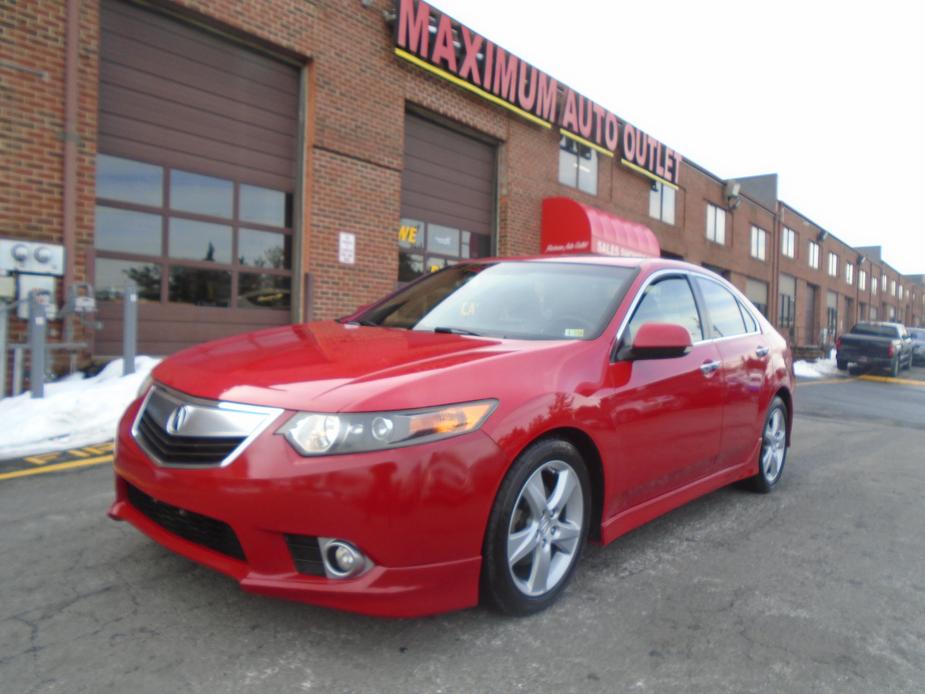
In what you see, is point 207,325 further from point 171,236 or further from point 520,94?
point 520,94

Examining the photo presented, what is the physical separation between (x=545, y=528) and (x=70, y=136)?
744cm

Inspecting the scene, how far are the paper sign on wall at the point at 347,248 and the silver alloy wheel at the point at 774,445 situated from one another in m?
7.34

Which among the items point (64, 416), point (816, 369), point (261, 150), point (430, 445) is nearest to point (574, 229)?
point (261, 150)

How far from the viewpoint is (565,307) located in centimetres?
347

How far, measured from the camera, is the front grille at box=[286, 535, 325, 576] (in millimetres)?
2287

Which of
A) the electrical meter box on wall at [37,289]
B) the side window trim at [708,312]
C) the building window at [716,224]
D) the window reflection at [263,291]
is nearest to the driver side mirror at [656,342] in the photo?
the side window trim at [708,312]

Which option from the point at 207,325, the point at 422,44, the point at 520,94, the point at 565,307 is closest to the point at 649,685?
the point at 565,307

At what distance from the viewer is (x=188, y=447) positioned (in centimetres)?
243

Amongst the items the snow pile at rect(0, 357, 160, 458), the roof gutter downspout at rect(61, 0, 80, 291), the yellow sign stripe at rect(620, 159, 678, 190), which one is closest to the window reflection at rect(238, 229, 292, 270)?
the roof gutter downspout at rect(61, 0, 80, 291)

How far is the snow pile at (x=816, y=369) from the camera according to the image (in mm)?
20300

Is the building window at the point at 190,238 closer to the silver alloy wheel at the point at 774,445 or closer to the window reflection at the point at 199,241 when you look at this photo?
the window reflection at the point at 199,241

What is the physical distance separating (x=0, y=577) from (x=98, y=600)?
1.83 feet

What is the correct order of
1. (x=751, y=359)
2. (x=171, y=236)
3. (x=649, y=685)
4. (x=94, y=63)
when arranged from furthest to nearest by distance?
1. (x=171, y=236)
2. (x=94, y=63)
3. (x=751, y=359)
4. (x=649, y=685)

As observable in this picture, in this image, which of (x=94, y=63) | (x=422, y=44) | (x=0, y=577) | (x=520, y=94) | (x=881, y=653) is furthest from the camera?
(x=520, y=94)
